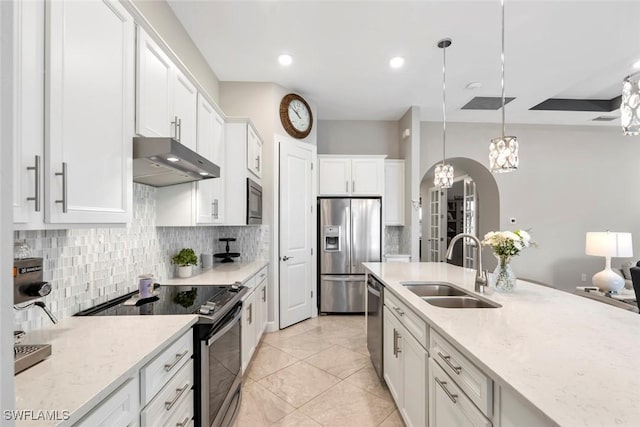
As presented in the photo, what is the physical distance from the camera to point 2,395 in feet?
1.17

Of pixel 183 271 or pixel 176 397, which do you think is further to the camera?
pixel 183 271

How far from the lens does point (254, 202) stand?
322cm

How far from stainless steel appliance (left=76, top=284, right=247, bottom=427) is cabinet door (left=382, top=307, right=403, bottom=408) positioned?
3.45ft

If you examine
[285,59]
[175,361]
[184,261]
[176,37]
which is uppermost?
[285,59]

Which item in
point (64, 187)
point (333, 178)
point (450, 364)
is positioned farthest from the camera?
point (333, 178)

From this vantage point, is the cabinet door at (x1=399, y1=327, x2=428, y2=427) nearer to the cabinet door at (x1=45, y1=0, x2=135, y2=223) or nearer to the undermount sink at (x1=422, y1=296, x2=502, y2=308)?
the undermount sink at (x1=422, y1=296, x2=502, y2=308)

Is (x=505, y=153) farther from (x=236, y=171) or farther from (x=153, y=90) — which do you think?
(x=236, y=171)

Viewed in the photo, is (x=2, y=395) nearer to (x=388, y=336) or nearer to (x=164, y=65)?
(x=164, y=65)

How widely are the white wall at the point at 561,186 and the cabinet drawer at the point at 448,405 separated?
4.21 m

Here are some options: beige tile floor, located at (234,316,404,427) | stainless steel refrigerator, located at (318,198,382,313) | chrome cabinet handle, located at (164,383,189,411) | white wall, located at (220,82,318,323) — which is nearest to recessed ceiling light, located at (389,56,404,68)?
white wall, located at (220,82,318,323)

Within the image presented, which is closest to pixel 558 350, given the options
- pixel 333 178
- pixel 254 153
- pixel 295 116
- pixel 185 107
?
pixel 185 107

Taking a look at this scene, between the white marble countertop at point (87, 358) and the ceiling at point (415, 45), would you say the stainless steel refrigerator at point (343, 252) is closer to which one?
the ceiling at point (415, 45)

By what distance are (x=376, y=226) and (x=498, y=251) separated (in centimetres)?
258

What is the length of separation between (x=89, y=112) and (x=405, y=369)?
2036 millimetres
